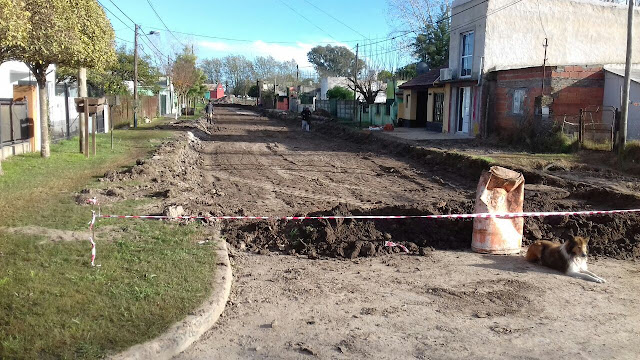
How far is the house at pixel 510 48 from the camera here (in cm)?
2572

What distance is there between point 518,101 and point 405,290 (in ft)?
65.2

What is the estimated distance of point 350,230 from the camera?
8.62m

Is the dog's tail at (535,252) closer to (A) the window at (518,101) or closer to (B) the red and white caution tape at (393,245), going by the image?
(B) the red and white caution tape at (393,245)

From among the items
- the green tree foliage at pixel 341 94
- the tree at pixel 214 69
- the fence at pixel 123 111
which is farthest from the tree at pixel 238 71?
the fence at pixel 123 111

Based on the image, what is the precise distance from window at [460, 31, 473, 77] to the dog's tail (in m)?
22.5

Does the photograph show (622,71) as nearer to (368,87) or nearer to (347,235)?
(347,235)

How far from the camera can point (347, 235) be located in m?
8.52

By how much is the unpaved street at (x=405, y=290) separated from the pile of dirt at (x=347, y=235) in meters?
0.02

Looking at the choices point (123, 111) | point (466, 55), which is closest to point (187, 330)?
point (466, 55)

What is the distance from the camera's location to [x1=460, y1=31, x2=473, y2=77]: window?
29.1 meters

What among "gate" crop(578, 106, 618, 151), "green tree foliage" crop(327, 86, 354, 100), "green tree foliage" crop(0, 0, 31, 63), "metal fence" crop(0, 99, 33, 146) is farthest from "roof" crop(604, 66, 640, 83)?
"green tree foliage" crop(327, 86, 354, 100)

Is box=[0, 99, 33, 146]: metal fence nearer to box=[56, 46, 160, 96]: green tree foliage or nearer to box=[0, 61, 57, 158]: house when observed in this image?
box=[0, 61, 57, 158]: house

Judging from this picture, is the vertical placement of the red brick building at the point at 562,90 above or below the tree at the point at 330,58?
below

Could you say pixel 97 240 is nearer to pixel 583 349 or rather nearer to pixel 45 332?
pixel 45 332
